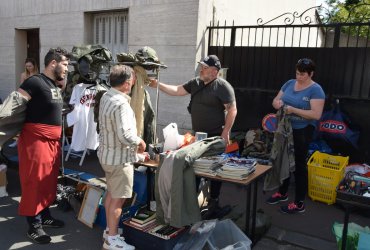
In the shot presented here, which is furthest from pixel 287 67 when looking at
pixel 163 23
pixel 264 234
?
pixel 264 234

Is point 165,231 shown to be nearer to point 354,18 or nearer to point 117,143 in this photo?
point 117,143

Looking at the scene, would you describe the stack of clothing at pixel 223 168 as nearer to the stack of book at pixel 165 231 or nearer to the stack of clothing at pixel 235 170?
the stack of clothing at pixel 235 170

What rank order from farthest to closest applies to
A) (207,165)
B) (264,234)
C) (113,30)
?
(113,30), (264,234), (207,165)

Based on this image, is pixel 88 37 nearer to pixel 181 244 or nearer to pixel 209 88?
pixel 209 88

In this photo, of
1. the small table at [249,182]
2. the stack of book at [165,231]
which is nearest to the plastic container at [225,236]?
the small table at [249,182]

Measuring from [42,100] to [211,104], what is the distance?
1755 millimetres

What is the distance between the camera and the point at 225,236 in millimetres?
3357

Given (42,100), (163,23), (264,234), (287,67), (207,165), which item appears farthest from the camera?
(163,23)

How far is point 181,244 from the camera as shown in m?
3.25

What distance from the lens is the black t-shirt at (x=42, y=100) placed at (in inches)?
136

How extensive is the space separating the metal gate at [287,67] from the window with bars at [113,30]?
6.59 ft

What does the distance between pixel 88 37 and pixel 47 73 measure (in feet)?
14.7

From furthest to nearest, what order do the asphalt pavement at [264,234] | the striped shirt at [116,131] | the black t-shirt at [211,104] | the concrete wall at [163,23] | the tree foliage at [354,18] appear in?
the concrete wall at [163,23] < the tree foliage at [354,18] < the black t-shirt at [211,104] < the asphalt pavement at [264,234] < the striped shirt at [116,131]

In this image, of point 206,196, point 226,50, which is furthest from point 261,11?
point 206,196
